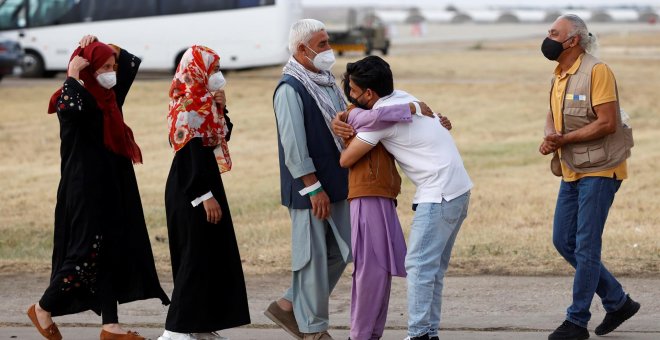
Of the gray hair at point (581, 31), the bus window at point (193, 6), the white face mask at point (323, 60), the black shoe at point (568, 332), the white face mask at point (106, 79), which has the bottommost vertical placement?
the bus window at point (193, 6)

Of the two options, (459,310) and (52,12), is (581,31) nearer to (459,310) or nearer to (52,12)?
(459,310)

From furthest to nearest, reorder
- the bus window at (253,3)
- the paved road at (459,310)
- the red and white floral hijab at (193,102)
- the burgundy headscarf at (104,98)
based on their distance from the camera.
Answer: the bus window at (253,3), the paved road at (459,310), the burgundy headscarf at (104,98), the red and white floral hijab at (193,102)

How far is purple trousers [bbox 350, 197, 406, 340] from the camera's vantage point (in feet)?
18.1

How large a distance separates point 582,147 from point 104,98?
2379mm

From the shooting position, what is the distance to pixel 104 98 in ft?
19.3

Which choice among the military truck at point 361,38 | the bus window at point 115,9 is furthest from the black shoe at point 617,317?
the military truck at point 361,38

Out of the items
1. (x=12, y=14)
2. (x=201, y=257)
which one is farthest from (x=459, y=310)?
(x=12, y=14)

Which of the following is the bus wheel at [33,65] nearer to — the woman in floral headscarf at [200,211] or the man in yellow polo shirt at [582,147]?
the woman in floral headscarf at [200,211]

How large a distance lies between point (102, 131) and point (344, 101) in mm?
1222

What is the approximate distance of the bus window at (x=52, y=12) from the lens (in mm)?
30266

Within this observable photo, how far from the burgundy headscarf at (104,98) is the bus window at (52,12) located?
993 inches

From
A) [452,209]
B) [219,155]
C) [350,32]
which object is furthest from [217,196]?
[350,32]

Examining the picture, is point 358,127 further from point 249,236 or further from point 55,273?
point 249,236

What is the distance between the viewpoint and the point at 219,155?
5785 millimetres
